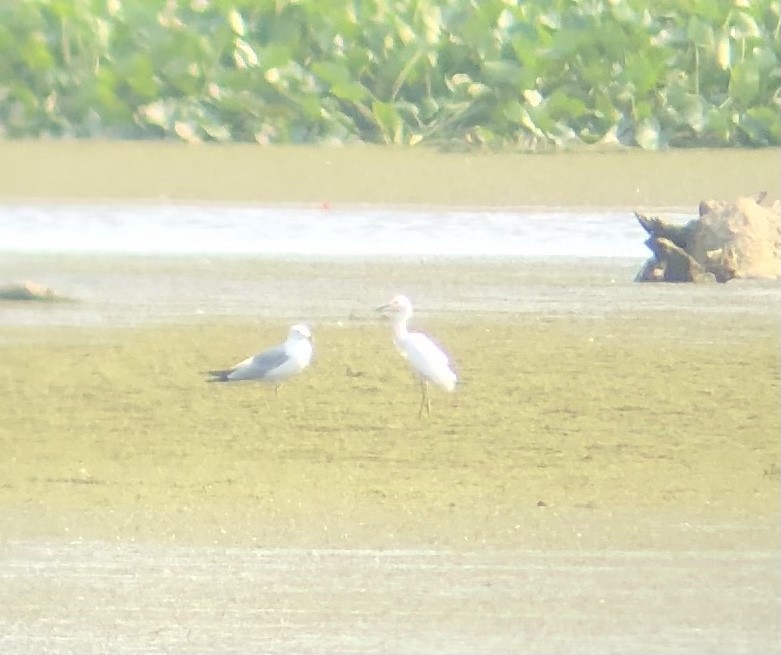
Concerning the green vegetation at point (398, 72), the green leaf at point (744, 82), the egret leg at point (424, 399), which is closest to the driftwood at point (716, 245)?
the egret leg at point (424, 399)

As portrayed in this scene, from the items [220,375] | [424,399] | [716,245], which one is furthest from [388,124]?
[424,399]

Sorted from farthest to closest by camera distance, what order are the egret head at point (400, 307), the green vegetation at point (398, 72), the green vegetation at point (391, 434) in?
the green vegetation at point (398, 72) → the egret head at point (400, 307) → the green vegetation at point (391, 434)

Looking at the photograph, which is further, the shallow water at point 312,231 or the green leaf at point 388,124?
the green leaf at point 388,124

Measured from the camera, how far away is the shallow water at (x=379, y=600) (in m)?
5.01

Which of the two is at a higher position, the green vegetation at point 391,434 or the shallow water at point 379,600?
the shallow water at point 379,600

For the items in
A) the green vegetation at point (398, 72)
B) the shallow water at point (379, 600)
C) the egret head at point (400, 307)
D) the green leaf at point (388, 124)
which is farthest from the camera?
the green vegetation at point (398, 72)

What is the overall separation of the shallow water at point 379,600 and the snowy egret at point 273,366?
2.41 m

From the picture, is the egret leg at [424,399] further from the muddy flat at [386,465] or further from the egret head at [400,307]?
the egret head at [400,307]

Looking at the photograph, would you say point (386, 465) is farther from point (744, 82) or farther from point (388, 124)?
point (744, 82)

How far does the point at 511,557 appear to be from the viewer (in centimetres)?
582

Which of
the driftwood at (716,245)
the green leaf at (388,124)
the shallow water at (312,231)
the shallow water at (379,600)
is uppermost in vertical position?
the shallow water at (379,600)

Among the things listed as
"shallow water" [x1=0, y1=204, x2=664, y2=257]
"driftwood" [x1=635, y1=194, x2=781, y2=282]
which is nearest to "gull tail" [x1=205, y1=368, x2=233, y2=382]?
"driftwood" [x1=635, y1=194, x2=781, y2=282]

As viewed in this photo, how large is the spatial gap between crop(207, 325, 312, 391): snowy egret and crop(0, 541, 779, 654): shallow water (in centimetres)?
241

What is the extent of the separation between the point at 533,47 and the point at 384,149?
152 cm
